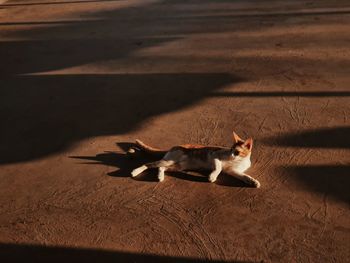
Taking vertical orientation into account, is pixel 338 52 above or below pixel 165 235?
above

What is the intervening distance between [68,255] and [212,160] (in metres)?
1.93

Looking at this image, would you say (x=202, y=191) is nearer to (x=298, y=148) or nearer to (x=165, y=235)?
(x=165, y=235)

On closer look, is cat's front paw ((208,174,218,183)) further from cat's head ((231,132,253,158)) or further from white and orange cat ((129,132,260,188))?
cat's head ((231,132,253,158))

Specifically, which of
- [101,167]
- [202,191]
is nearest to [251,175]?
[202,191]

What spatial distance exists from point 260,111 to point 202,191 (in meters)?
2.19

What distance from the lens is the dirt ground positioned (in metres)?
4.70

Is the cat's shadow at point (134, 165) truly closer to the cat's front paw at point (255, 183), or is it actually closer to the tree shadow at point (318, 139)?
the cat's front paw at point (255, 183)

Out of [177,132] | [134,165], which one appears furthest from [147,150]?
[177,132]

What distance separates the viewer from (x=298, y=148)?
603cm

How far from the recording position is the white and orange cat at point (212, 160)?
17.5 feet

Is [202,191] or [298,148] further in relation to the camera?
[298,148]

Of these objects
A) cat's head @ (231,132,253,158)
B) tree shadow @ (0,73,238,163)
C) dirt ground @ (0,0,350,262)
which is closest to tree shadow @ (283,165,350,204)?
dirt ground @ (0,0,350,262)

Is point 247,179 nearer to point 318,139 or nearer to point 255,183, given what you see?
point 255,183

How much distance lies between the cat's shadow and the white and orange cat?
68 millimetres
